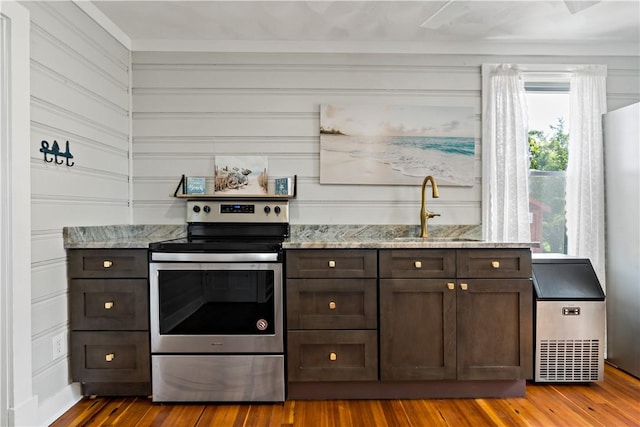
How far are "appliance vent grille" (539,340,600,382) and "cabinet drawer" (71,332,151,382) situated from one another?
241 centimetres

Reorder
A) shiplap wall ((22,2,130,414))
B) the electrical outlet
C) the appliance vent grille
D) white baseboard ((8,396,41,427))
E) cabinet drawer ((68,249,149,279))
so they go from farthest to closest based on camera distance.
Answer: the appliance vent grille
cabinet drawer ((68,249,149,279))
the electrical outlet
shiplap wall ((22,2,130,414))
white baseboard ((8,396,41,427))

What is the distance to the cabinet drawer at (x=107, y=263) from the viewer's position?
89.0 inches

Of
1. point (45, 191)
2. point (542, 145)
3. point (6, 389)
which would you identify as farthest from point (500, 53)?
point (6, 389)

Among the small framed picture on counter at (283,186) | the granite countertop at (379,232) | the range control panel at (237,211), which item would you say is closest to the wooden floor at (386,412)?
the granite countertop at (379,232)

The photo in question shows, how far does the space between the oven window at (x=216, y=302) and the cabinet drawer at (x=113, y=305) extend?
0.12m

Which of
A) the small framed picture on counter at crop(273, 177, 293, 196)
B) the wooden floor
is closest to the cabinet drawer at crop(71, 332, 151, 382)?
the wooden floor

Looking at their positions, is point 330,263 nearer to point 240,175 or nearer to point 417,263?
point 417,263

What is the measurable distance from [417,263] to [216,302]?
3.89 ft

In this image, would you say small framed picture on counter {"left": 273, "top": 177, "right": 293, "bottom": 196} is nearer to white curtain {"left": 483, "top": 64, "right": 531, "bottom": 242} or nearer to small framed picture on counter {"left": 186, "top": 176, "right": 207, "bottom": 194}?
small framed picture on counter {"left": 186, "top": 176, "right": 207, "bottom": 194}

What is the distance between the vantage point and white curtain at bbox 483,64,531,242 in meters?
2.93

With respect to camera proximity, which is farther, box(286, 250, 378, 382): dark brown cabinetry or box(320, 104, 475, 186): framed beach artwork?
box(320, 104, 475, 186): framed beach artwork

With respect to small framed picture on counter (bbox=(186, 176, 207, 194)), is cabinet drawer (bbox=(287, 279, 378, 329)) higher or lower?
lower

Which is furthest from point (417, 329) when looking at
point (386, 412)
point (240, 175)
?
point (240, 175)

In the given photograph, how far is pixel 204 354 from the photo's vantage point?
228 cm
